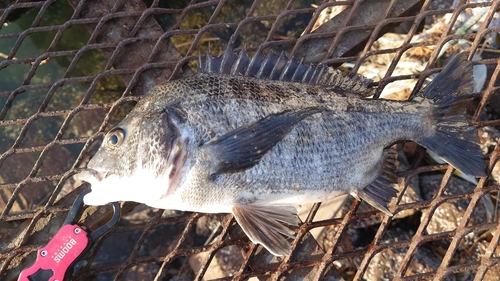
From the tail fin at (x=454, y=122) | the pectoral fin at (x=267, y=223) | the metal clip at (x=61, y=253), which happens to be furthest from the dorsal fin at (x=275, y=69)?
the metal clip at (x=61, y=253)

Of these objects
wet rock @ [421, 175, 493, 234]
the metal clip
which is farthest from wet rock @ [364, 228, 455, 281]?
the metal clip

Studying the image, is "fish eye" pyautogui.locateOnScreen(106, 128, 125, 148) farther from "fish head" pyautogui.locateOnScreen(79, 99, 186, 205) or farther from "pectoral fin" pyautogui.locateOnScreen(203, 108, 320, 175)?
"pectoral fin" pyautogui.locateOnScreen(203, 108, 320, 175)

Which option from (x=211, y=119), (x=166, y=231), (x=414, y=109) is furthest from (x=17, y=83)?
(x=414, y=109)

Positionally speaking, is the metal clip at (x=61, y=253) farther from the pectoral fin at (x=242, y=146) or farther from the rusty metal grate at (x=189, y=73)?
the pectoral fin at (x=242, y=146)

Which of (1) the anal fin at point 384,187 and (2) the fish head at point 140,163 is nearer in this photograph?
(2) the fish head at point 140,163

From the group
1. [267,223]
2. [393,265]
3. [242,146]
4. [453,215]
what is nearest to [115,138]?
[242,146]

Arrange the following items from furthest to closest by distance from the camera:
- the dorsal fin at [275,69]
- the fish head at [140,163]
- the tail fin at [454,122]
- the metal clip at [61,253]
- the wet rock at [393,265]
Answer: the wet rock at [393,265] < the tail fin at [454,122] < the dorsal fin at [275,69] < the metal clip at [61,253] < the fish head at [140,163]
